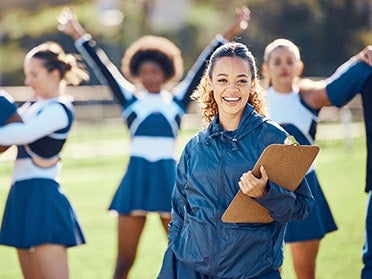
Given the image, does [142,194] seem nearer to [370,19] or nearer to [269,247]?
[269,247]

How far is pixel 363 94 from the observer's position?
19.1ft

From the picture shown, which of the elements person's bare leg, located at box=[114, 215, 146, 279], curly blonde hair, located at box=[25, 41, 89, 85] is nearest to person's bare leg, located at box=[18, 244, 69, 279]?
person's bare leg, located at box=[114, 215, 146, 279]

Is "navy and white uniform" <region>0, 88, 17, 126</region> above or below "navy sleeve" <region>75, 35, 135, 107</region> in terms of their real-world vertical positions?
below

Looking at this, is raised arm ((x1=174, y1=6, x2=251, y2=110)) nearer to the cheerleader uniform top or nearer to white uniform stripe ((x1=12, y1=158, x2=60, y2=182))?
the cheerleader uniform top

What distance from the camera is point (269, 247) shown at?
4.17 metres

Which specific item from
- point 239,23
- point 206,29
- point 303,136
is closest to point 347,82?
point 303,136

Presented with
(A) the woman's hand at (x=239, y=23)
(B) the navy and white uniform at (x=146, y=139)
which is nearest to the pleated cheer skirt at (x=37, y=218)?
(B) the navy and white uniform at (x=146, y=139)

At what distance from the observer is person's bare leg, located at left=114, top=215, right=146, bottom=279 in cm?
684

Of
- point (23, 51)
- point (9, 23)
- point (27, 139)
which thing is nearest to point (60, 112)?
point (27, 139)

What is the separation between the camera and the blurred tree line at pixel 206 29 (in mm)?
25844

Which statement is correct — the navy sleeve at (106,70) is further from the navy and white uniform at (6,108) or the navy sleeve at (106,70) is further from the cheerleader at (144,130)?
the navy and white uniform at (6,108)

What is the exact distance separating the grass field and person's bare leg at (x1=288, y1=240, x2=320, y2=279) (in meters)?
1.15

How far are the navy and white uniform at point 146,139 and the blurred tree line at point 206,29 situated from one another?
514 inches

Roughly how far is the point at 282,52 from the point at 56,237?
2067 millimetres
